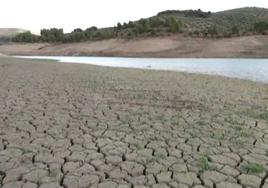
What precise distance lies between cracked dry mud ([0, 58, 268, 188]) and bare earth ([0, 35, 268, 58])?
95.6 ft

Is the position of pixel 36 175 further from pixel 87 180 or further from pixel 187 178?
pixel 187 178

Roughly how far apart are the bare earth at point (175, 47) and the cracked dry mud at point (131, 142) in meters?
29.1

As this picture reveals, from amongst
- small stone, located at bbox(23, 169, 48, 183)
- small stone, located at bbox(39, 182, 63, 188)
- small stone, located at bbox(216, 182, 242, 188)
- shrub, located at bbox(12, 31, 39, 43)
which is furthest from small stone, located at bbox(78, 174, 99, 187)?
shrub, located at bbox(12, 31, 39, 43)

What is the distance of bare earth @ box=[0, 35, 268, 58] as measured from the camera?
3656 cm

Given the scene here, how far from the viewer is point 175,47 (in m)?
42.1

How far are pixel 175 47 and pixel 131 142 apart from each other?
37907 mm

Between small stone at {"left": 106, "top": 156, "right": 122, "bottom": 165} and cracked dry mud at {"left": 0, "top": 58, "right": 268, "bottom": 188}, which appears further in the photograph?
small stone at {"left": 106, "top": 156, "right": 122, "bottom": 165}

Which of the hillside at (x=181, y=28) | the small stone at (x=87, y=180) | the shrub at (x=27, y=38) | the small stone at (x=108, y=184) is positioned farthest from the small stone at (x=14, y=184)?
the shrub at (x=27, y=38)

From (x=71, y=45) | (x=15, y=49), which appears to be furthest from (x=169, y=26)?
(x=15, y=49)

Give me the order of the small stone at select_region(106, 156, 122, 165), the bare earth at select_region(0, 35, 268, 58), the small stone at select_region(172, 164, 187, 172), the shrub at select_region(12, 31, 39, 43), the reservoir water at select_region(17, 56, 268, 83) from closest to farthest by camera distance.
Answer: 1. the small stone at select_region(172, 164, 187, 172)
2. the small stone at select_region(106, 156, 122, 165)
3. the reservoir water at select_region(17, 56, 268, 83)
4. the bare earth at select_region(0, 35, 268, 58)
5. the shrub at select_region(12, 31, 39, 43)

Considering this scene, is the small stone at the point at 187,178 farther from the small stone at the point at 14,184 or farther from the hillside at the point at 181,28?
the hillside at the point at 181,28

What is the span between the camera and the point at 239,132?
18.3 feet

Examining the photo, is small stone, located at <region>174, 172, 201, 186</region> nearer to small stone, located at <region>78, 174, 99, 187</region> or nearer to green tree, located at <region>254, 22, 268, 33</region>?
small stone, located at <region>78, 174, 99, 187</region>

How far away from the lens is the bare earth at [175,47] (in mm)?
36562
